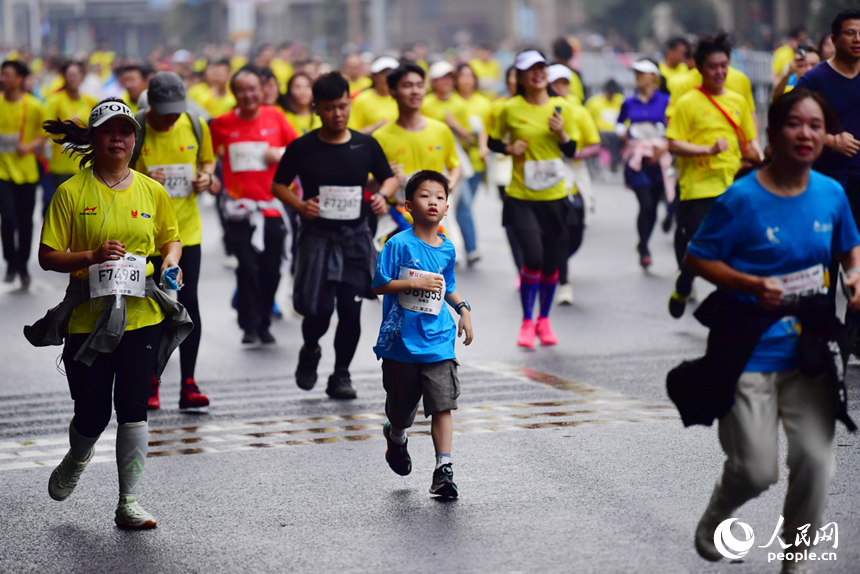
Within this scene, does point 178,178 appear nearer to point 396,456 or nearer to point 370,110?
point 396,456

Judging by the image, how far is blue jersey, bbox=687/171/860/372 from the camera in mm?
4480

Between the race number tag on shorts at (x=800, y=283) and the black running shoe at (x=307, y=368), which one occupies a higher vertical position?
the race number tag on shorts at (x=800, y=283)

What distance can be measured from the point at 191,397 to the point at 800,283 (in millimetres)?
4335

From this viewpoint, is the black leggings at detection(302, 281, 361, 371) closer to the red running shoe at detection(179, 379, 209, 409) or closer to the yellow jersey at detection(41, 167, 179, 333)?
the red running shoe at detection(179, 379, 209, 409)

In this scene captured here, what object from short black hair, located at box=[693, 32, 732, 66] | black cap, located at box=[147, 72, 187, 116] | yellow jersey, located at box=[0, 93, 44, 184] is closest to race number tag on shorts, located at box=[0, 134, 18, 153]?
yellow jersey, located at box=[0, 93, 44, 184]

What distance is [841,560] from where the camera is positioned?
475cm

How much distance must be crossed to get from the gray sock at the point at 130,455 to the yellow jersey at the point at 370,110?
714 centimetres

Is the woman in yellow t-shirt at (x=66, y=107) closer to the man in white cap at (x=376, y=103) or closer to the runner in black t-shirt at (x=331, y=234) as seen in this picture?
the man in white cap at (x=376, y=103)

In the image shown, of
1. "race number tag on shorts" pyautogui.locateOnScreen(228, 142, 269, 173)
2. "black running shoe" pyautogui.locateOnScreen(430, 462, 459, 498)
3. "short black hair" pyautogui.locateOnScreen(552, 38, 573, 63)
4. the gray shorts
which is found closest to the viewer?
"black running shoe" pyautogui.locateOnScreen(430, 462, 459, 498)

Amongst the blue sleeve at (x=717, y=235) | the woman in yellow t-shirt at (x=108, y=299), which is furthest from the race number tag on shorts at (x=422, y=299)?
the blue sleeve at (x=717, y=235)

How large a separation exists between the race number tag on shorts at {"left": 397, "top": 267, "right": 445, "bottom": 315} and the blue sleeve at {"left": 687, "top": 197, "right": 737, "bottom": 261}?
1581 millimetres

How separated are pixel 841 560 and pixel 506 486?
65.0 inches

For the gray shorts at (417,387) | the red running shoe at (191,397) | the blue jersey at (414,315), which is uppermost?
the blue jersey at (414,315)

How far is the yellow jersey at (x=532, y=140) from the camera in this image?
31.9 ft
